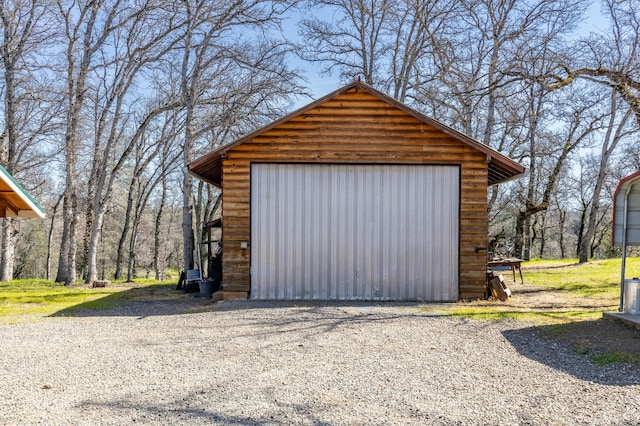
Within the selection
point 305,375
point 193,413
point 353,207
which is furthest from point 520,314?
point 193,413

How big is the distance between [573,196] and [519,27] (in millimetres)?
19088

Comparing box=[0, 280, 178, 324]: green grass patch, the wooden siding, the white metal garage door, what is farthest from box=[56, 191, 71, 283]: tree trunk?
the white metal garage door

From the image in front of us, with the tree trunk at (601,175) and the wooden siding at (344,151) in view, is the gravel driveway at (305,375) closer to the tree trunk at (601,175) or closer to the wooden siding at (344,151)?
the wooden siding at (344,151)

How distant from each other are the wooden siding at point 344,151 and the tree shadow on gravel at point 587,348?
11.4 feet

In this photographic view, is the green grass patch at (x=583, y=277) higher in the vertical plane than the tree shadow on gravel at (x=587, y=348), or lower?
higher

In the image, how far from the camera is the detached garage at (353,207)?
11.6 m

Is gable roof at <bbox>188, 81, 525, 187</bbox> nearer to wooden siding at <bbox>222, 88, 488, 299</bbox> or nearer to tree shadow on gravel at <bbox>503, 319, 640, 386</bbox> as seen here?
wooden siding at <bbox>222, 88, 488, 299</bbox>

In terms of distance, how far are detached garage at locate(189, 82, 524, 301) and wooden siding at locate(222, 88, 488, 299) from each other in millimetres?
23

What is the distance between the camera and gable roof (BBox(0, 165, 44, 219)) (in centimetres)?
512

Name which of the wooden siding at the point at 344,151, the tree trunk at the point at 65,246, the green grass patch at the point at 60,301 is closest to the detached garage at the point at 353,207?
the wooden siding at the point at 344,151

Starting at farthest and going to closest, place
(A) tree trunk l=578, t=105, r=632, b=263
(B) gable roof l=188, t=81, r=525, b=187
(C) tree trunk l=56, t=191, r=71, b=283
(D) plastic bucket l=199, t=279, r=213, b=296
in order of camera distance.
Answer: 1. (A) tree trunk l=578, t=105, r=632, b=263
2. (C) tree trunk l=56, t=191, r=71, b=283
3. (D) plastic bucket l=199, t=279, r=213, b=296
4. (B) gable roof l=188, t=81, r=525, b=187

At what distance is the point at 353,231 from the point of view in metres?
11.7

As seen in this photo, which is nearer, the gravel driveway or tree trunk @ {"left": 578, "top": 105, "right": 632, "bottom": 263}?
the gravel driveway

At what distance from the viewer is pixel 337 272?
459 inches
